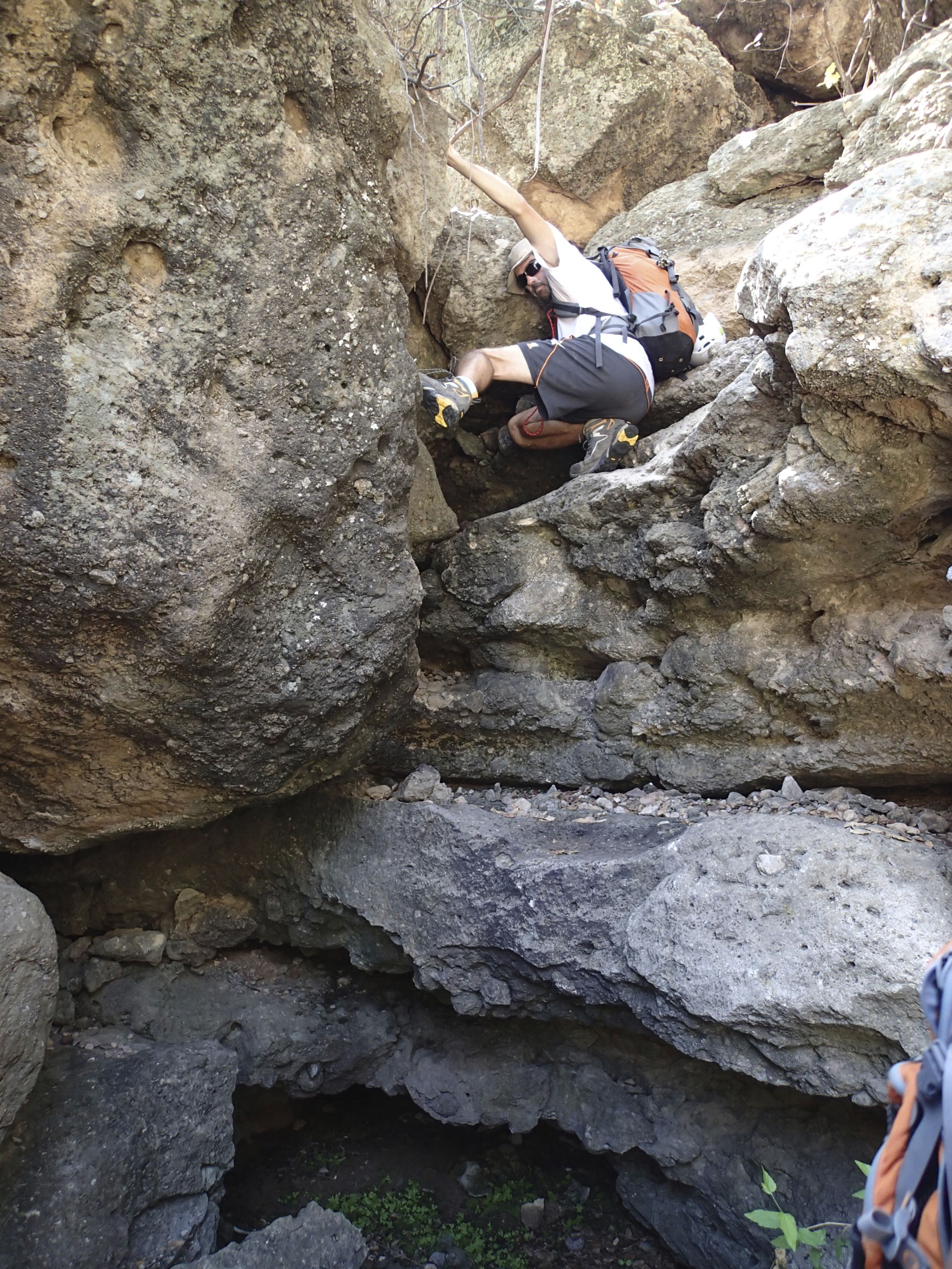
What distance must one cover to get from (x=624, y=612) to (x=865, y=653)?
789mm

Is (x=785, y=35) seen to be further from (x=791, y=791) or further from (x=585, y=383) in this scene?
(x=791, y=791)

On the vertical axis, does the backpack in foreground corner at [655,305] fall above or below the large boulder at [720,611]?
above

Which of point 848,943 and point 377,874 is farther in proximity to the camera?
point 377,874

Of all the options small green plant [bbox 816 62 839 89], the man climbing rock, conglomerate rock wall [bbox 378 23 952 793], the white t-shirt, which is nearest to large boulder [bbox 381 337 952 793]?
conglomerate rock wall [bbox 378 23 952 793]

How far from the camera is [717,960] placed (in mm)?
2127

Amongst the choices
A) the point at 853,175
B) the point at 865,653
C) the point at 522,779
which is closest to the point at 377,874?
the point at 522,779

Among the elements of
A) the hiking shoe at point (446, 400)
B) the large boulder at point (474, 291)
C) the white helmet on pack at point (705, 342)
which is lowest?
the hiking shoe at point (446, 400)

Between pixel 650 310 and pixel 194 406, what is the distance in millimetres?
2016

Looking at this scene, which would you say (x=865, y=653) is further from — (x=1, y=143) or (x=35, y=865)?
(x=35, y=865)

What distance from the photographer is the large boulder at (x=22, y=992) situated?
1854mm

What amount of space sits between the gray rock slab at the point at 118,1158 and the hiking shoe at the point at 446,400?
2.10m

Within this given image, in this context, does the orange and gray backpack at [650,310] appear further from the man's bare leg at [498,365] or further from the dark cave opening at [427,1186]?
the dark cave opening at [427,1186]

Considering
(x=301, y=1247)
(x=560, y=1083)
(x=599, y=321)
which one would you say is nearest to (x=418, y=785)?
(x=560, y=1083)

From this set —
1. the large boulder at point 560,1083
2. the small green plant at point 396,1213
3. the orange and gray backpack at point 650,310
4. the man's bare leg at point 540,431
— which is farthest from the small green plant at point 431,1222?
the orange and gray backpack at point 650,310
